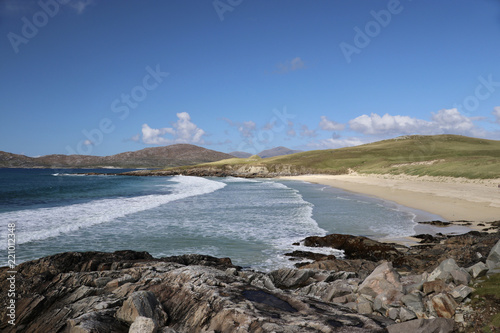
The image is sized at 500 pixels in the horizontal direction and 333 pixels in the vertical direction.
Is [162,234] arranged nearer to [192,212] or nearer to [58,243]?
[58,243]

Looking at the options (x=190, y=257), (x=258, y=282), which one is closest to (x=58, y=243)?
(x=190, y=257)

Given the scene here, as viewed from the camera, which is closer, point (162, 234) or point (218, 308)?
point (218, 308)

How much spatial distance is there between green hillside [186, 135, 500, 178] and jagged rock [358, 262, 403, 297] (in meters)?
39.7

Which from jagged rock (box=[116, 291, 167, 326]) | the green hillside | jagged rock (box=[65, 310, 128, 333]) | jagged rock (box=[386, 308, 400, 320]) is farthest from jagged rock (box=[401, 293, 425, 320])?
the green hillside

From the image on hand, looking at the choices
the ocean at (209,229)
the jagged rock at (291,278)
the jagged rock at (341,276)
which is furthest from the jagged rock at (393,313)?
the ocean at (209,229)

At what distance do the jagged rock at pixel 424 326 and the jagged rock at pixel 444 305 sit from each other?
326mm

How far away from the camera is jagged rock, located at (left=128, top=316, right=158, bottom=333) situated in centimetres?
498

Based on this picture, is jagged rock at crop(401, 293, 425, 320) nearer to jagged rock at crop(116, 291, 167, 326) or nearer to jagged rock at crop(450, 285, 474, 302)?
jagged rock at crop(450, 285, 474, 302)

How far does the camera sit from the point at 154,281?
7.00 meters

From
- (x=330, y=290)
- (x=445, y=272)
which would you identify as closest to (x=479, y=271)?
(x=445, y=272)

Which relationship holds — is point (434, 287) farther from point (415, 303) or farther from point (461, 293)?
point (415, 303)

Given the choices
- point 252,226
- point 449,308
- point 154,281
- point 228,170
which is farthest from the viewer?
point 228,170

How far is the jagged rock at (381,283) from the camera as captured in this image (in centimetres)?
641

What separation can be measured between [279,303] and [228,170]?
131315 millimetres
